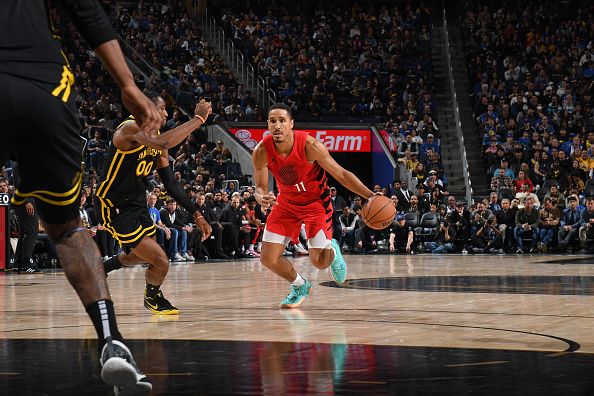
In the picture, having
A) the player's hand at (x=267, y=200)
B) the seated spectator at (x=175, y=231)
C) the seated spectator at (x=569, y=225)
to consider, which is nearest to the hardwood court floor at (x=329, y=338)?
the player's hand at (x=267, y=200)

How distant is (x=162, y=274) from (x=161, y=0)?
23.4m

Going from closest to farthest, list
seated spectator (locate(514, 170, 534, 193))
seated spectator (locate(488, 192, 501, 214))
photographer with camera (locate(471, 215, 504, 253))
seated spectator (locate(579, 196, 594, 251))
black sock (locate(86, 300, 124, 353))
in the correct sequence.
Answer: black sock (locate(86, 300, 124, 353)), seated spectator (locate(579, 196, 594, 251)), photographer with camera (locate(471, 215, 504, 253)), seated spectator (locate(488, 192, 501, 214)), seated spectator (locate(514, 170, 534, 193))

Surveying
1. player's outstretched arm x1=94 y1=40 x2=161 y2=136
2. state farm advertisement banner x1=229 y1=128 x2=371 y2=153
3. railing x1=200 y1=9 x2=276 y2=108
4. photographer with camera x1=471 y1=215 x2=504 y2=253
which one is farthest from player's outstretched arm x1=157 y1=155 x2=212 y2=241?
railing x1=200 y1=9 x2=276 y2=108

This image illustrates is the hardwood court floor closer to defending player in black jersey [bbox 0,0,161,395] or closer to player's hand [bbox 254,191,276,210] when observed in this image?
defending player in black jersey [bbox 0,0,161,395]

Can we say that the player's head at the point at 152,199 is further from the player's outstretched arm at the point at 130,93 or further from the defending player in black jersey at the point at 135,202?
the player's outstretched arm at the point at 130,93

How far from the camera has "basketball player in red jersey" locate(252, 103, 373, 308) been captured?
8.10 m

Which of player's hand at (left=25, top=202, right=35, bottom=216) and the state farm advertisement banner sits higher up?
the state farm advertisement banner

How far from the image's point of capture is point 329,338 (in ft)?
18.9

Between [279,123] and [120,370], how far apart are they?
194 inches

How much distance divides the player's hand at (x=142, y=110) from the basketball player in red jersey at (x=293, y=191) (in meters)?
4.56

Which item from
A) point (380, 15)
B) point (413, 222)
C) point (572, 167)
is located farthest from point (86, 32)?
point (380, 15)

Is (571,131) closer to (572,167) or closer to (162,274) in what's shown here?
(572,167)

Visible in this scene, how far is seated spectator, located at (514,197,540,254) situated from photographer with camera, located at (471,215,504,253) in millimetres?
387

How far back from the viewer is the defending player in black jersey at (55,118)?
10.7 ft
